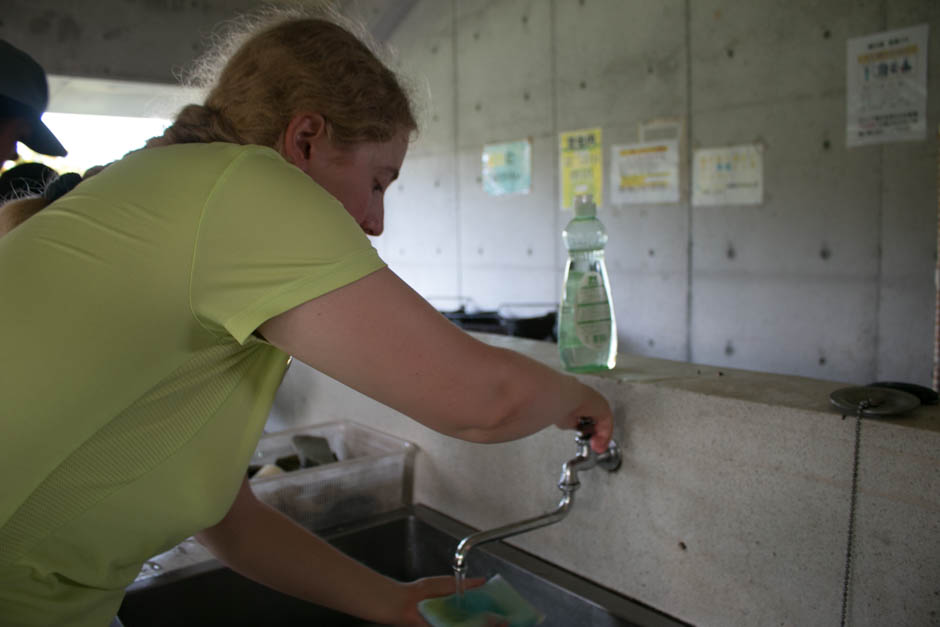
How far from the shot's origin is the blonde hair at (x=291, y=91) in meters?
0.78

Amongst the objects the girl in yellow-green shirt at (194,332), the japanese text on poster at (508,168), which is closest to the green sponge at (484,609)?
the girl in yellow-green shirt at (194,332)

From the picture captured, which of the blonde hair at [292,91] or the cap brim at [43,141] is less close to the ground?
the cap brim at [43,141]

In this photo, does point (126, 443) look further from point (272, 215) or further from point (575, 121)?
point (575, 121)

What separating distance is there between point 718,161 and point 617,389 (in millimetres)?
2612

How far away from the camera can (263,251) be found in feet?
1.98

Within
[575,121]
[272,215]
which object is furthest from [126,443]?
[575,121]

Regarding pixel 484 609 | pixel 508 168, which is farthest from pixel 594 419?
pixel 508 168

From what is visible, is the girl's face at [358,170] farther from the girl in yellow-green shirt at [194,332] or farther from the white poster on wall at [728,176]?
the white poster on wall at [728,176]

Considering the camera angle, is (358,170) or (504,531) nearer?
(358,170)

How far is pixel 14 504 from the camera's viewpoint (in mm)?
646

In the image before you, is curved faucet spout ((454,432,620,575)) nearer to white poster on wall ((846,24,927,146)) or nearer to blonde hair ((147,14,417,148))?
blonde hair ((147,14,417,148))

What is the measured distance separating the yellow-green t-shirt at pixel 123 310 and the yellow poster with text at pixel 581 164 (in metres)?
3.33

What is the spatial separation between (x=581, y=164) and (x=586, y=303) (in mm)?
3051

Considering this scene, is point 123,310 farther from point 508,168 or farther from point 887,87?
point 508,168
